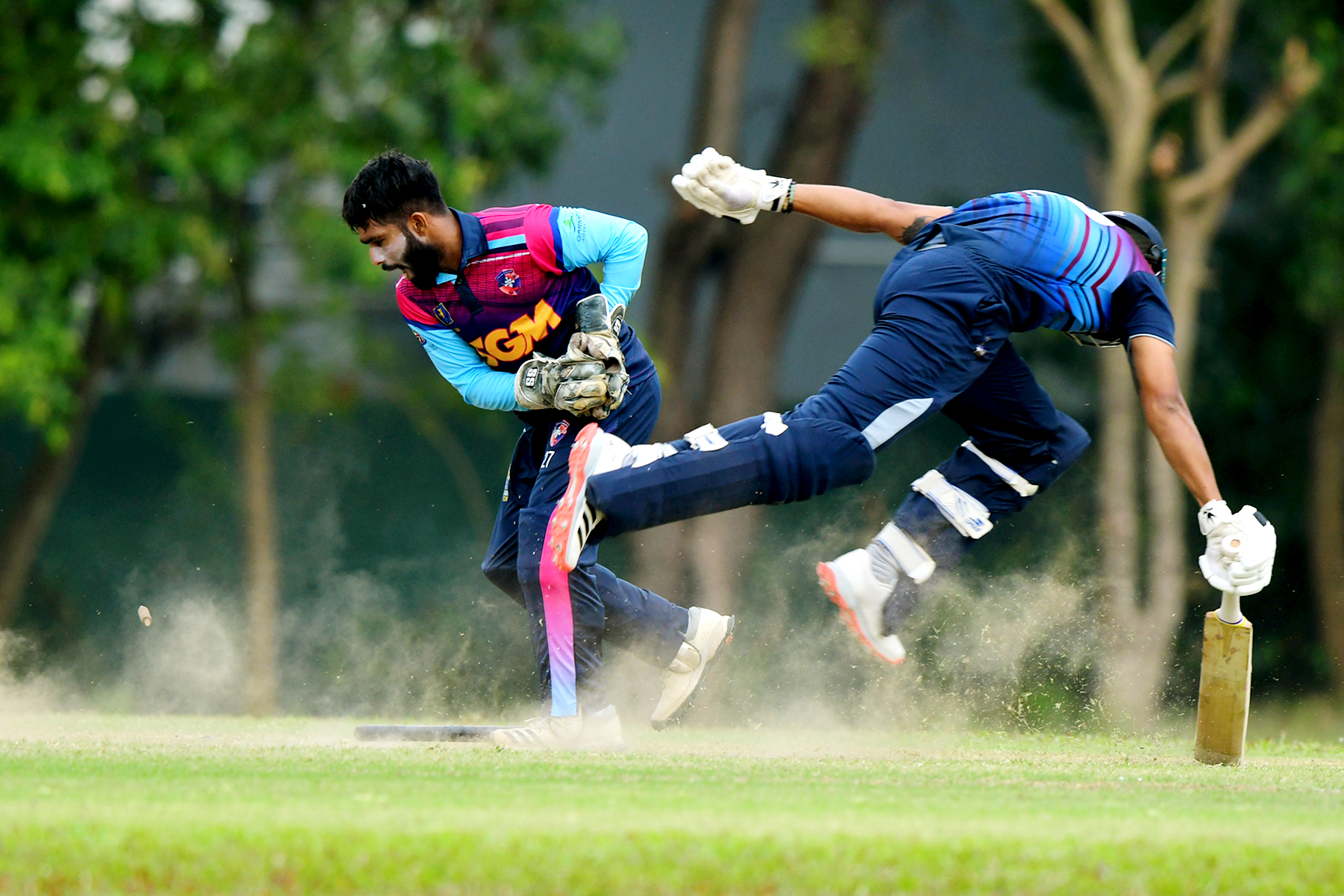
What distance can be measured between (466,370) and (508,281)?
41cm

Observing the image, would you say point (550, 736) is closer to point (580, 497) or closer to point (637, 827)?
point (580, 497)

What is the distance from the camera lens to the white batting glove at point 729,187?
4883 mm

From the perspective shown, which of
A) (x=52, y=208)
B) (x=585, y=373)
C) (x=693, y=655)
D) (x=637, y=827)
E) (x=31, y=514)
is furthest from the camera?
(x=31, y=514)

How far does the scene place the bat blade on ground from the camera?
5250 mm

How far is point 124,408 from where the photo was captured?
12.0 meters

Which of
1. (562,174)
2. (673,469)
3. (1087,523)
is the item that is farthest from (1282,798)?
(562,174)

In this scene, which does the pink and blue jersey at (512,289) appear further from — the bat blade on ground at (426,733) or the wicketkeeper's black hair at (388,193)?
the bat blade on ground at (426,733)

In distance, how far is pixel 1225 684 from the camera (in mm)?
4812

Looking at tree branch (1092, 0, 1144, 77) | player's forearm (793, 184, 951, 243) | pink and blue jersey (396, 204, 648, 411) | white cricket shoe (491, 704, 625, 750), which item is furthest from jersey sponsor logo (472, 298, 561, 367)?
tree branch (1092, 0, 1144, 77)

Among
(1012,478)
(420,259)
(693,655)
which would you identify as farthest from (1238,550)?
(420,259)

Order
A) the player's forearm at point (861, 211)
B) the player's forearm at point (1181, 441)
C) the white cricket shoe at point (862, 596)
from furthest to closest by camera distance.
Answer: the white cricket shoe at point (862, 596) → the player's forearm at point (861, 211) → the player's forearm at point (1181, 441)

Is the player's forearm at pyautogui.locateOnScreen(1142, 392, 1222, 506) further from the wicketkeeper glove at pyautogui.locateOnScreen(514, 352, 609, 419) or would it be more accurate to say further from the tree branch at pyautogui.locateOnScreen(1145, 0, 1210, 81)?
the tree branch at pyautogui.locateOnScreen(1145, 0, 1210, 81)

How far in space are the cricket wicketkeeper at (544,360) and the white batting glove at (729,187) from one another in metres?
0.55

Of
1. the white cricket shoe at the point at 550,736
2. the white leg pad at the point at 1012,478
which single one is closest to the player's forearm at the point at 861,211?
the white leg pad at the point at 1012,478
